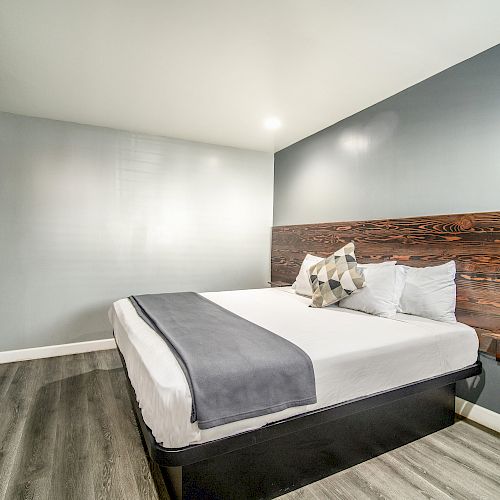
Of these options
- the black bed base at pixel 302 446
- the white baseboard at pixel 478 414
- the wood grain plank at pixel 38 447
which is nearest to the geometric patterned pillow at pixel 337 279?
the black bed base at pixel 302 446

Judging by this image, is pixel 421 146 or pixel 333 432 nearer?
pixel 333 432

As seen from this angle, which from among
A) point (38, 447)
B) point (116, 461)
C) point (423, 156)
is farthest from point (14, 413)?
point (423, 156)

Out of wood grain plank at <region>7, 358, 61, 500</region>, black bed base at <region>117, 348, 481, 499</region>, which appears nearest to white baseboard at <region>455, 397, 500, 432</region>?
black bed base at <region>117, 348, 481, 499</region>

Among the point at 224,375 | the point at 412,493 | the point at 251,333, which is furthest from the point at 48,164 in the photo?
the point at 412,493

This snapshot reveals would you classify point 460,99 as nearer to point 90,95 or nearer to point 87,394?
point 90,95

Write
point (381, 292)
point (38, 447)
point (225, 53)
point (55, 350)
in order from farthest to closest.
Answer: point (55, 350) → point (381, 292) → point (225, 53) → point (38, 447)

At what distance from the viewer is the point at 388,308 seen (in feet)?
8.04

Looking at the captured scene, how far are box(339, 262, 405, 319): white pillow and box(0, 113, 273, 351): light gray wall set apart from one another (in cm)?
216

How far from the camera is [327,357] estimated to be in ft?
5.37

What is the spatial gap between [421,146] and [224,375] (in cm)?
243

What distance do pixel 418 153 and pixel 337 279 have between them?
1.25 meters

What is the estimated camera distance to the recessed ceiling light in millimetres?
3405

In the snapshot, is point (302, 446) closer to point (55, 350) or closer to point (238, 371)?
point (238, 371)

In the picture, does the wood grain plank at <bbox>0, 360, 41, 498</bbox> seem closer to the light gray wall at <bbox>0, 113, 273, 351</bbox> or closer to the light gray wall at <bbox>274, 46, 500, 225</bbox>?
the light gray wall at <bbox>0, 113, 273, 351</bbox>
